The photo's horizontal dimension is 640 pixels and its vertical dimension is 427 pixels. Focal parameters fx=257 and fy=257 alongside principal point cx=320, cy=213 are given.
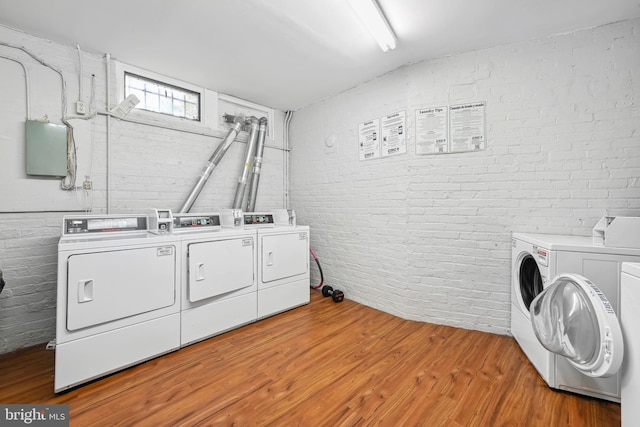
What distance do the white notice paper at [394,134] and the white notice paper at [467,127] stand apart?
17.7 inches

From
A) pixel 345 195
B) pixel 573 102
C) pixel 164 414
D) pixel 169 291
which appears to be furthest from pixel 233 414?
pixel 573 102

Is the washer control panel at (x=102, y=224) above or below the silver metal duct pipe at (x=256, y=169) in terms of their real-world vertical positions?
below

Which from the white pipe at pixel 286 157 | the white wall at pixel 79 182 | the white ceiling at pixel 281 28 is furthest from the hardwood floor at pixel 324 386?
the white ceiling at pixel 281 28

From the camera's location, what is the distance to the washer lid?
3.67 ft

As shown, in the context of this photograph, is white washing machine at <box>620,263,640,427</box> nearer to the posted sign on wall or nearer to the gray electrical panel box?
the posted sign on wall

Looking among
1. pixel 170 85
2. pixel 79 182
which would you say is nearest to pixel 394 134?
pixel 170 85

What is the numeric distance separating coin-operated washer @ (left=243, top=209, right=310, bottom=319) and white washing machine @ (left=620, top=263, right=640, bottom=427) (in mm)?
2451

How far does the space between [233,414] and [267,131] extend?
10.9 ft

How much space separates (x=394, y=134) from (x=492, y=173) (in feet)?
3.29

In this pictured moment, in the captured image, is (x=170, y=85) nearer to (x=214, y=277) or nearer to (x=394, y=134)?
(x=214, y=277)

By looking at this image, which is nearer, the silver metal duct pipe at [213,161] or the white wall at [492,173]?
the white wall at [492,173]

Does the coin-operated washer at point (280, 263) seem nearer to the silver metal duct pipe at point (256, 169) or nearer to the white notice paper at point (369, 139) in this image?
the silver metal duct pipe at point (256, 169)

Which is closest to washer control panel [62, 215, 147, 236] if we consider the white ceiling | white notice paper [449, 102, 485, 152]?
the white ceiling

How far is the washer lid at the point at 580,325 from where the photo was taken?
1.12 meters
